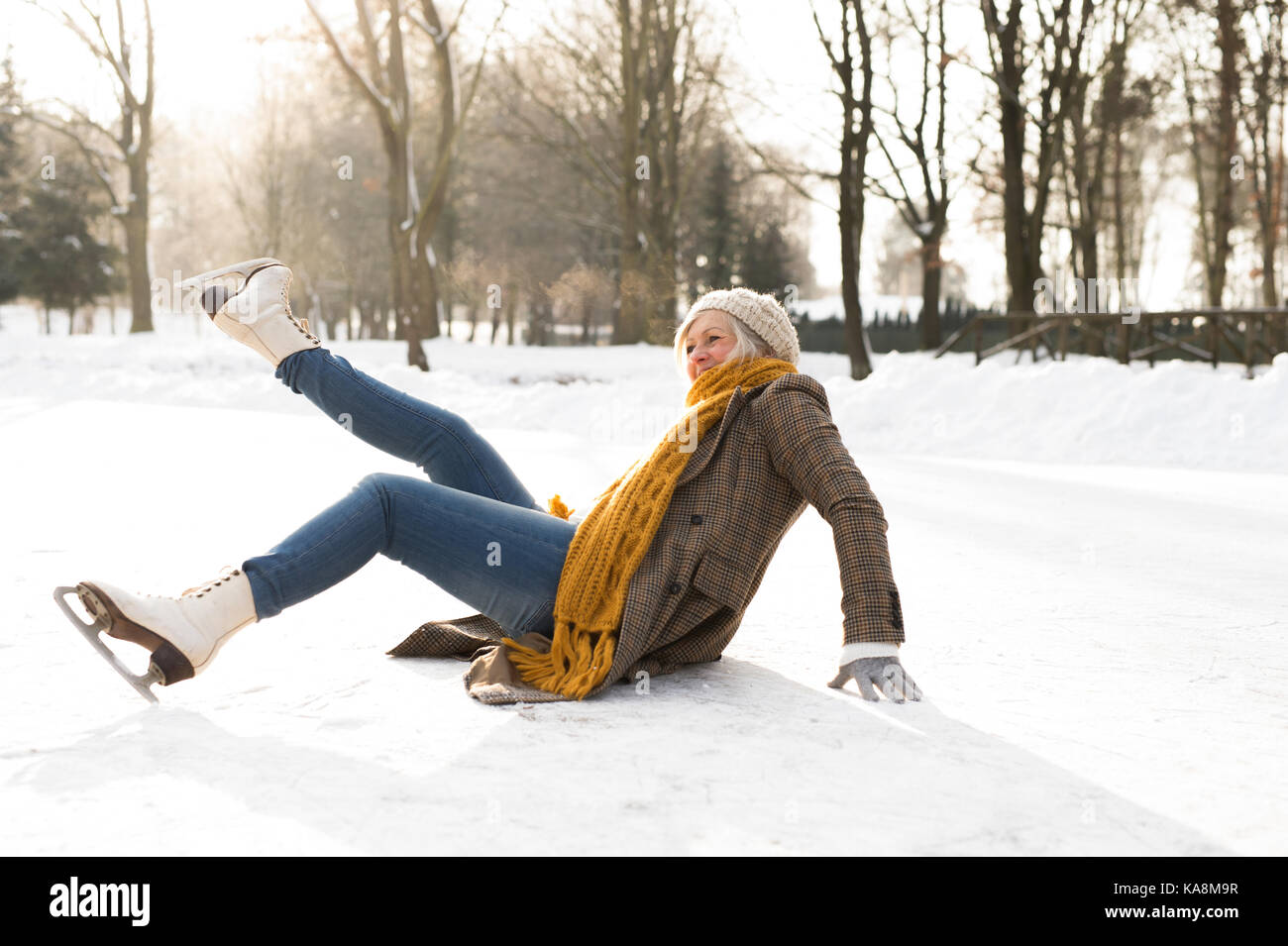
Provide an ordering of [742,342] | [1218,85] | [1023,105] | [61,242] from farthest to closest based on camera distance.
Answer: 1. [61,242]
2. [1218,85]
3. [1023,105]
4. [742,342]

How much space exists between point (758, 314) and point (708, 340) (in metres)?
0.14

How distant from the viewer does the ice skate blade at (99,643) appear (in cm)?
242

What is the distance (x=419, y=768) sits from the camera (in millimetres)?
2262

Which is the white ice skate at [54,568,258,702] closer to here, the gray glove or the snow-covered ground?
the snow-covered ground

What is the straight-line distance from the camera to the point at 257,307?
2.94 metres

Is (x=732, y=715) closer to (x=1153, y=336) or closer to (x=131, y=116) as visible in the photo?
(x=1153, y=336)

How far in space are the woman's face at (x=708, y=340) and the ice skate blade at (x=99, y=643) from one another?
146cm

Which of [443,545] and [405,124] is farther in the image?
[405,124]

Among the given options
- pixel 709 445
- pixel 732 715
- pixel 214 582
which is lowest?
pixel 732 715

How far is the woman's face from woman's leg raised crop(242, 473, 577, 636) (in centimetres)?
55

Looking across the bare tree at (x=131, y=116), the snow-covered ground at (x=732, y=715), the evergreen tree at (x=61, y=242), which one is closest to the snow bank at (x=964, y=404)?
the snow-covered ground at (x=732, y=715)

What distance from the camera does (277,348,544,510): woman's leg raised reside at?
9.68 ft

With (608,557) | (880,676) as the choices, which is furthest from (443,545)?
(880,676)

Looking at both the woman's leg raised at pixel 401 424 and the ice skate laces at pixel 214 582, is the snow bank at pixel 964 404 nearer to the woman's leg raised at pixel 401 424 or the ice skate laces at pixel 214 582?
the woman's leg raised at pixel 401 424
